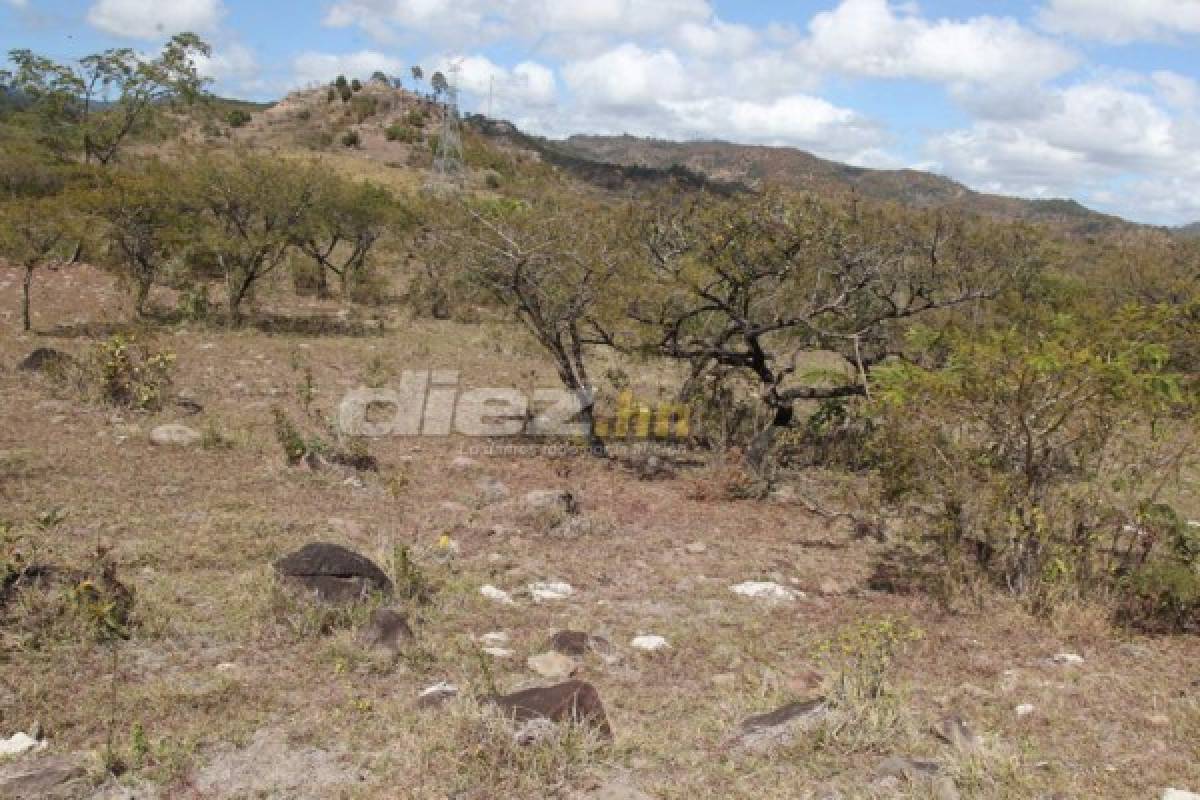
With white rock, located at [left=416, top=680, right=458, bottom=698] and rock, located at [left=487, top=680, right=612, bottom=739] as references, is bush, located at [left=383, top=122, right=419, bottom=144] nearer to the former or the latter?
white rock, located at [left=416, top=680, right=458, bottom=698]

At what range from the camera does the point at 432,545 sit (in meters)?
6.48

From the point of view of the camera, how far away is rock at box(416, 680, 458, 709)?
412 cm

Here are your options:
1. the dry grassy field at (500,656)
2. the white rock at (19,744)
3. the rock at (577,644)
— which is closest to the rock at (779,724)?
the dry grassy field at (500,656)

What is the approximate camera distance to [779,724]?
392 centimetres

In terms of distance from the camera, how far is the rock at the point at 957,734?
375cm

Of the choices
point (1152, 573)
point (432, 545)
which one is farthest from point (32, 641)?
point (1152, 573)

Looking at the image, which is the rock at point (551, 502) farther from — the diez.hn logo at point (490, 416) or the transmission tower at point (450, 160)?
the transmission tower at point (450, 160)

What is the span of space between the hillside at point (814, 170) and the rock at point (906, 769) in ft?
125

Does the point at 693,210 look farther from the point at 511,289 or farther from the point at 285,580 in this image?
the point at 285,580

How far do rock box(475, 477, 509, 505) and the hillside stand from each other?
33989 mm

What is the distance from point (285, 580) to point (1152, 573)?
17.2ft

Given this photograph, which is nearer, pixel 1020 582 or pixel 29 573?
pixel 29 573

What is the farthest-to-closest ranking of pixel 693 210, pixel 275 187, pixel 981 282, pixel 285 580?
1. pixel 275 187
2. pixel 981 282
3. pixel 693 210
4. pixel 285 580

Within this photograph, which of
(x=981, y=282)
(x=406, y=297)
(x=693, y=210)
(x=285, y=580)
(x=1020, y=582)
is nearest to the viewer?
(x=285, y=580)
